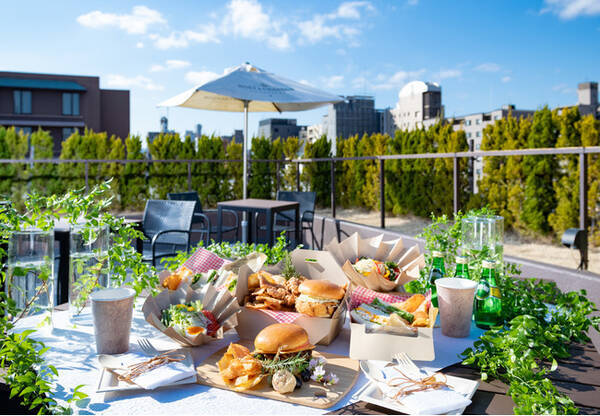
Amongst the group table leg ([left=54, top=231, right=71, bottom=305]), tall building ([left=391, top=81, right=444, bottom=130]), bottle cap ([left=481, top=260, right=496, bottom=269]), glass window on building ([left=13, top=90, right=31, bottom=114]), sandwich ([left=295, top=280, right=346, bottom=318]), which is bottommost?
table leg ([left=54, top=231, right=71, bottom=305])

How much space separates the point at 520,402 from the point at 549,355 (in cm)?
25

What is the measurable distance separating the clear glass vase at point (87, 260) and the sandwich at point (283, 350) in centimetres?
53

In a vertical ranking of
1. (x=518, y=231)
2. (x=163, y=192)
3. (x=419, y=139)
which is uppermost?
(x=419, y=139)

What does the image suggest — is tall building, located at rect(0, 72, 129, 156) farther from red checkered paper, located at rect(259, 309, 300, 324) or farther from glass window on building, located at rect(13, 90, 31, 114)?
red checkered paper, located at rect(259, 309, 300, 324)

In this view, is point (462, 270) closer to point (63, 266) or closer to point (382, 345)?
point (382, 345)

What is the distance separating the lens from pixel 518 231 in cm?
730

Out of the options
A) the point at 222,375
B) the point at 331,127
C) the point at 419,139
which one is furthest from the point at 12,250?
the point at 331,127

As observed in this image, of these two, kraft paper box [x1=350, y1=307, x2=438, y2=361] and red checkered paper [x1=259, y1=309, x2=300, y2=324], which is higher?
red checkered paper [x1=259, y1=309, x2=300, y2=324]

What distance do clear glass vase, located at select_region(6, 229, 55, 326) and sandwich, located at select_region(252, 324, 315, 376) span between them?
0.56 meters

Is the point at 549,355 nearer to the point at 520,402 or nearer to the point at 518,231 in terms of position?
the point at 520,402

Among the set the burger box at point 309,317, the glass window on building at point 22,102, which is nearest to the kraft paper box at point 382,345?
the burger box at point 309,317

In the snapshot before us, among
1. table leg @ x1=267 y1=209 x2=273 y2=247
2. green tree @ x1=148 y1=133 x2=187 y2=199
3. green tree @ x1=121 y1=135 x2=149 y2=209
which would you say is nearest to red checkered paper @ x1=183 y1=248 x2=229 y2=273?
table leg @ x1=267 y1=209 x2=273 y2=247

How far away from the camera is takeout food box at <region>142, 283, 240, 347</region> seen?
1.07m

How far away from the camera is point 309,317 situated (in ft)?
3.37
